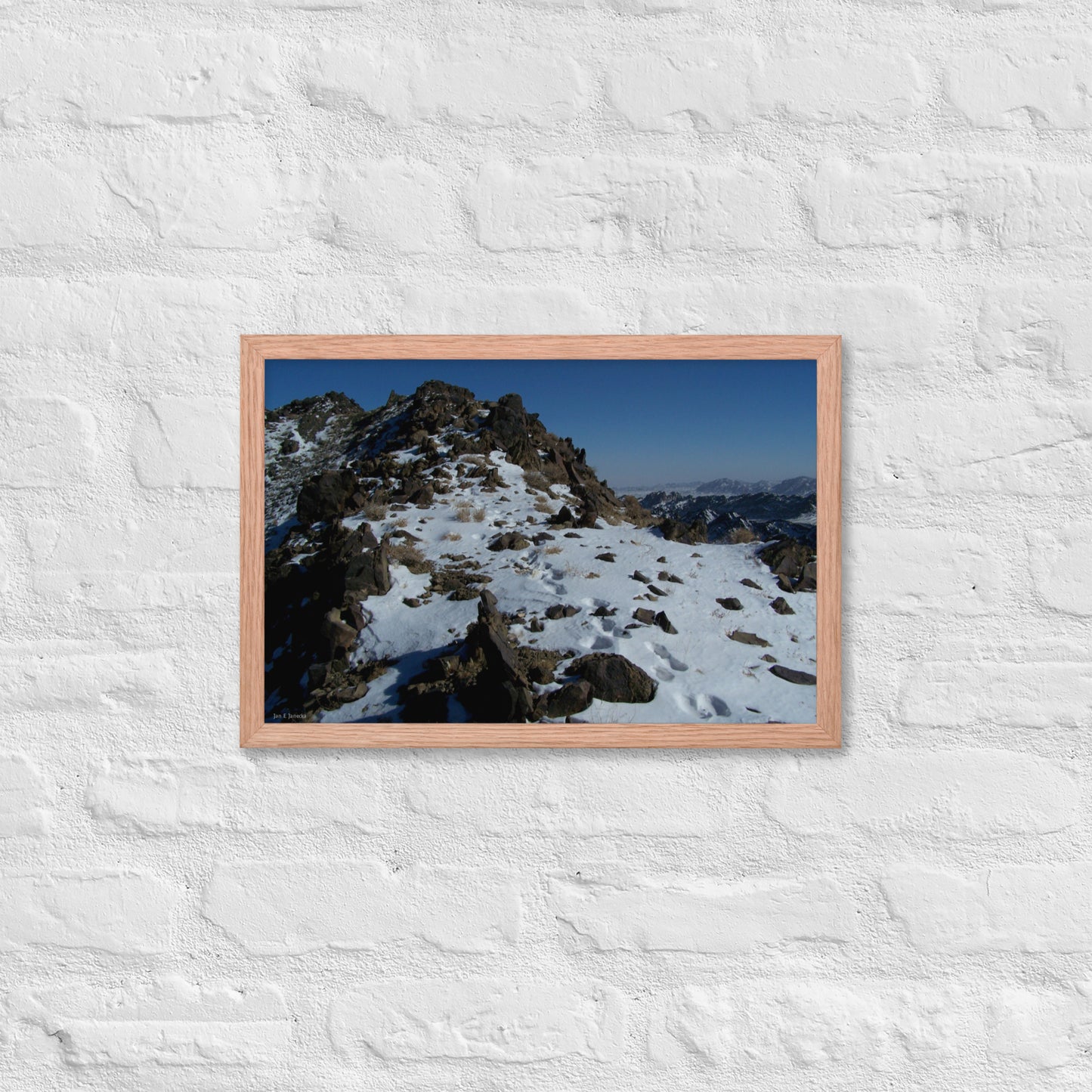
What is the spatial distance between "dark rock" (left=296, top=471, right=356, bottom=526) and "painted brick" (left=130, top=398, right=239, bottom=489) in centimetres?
11

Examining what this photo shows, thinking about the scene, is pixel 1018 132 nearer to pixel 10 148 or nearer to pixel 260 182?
pixel 260 182

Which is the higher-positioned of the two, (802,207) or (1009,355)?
(802,207)

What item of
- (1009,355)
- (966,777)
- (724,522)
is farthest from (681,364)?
(966,777)

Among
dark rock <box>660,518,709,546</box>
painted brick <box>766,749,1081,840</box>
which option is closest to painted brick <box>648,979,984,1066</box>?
painted brick <box>766,749,1081,840</box>

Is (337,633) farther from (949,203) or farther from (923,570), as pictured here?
(949,203)

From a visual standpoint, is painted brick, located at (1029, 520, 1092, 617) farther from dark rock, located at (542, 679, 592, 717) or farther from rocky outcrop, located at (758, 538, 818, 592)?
dark rock, located at (542, 679, 592, 717)

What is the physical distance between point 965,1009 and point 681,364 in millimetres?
959

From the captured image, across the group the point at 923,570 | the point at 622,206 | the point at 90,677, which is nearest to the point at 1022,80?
the point at 622,206

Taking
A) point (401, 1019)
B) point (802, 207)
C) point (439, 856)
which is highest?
point (802, 207)

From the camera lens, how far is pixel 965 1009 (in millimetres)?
1109

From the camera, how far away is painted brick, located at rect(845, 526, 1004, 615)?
1.12 m

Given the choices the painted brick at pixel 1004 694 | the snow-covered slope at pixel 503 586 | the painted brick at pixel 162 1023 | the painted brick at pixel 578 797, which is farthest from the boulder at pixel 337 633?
the painted brick at pixel 1004 694

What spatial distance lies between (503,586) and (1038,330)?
0.82m

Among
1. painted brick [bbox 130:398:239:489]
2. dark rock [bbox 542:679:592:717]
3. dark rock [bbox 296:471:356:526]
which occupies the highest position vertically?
painted brick [bbox 130:398:239:489]
